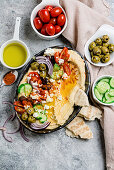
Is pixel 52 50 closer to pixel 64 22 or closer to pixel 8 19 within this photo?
pixel 64 22

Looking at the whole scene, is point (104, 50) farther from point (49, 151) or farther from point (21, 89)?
point (49, 151)

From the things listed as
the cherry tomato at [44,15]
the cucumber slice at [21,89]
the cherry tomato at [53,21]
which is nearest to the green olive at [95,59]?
the cherry tomato at [53,21]

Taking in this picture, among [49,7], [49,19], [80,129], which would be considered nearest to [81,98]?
[80,129]

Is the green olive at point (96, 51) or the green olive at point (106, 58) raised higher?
the green olive at point (96, 51)

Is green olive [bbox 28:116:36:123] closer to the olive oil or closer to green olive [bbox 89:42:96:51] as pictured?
the olive oil

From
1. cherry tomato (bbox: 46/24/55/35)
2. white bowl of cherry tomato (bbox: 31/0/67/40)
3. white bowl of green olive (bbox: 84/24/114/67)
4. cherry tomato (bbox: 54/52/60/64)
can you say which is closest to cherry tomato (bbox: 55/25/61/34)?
white bowl of cherry tomato (bbox: 31/0/67/40)

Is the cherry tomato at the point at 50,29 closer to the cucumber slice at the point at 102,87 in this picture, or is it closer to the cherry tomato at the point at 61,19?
the cherry tomato at the point at 61,19
